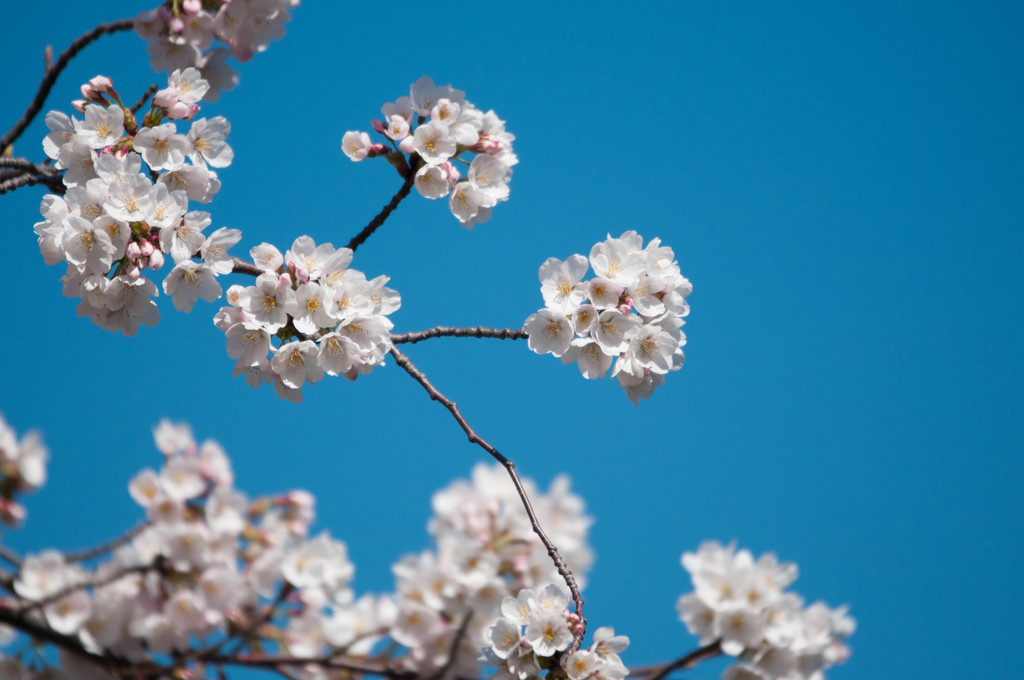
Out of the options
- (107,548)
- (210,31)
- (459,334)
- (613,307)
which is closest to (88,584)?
(107,548)

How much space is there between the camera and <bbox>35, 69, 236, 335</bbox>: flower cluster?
2.73 metres

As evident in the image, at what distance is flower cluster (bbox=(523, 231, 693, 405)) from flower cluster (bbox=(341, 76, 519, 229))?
48 centimetres

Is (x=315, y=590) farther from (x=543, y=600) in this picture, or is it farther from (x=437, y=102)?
(x=437, y=102)

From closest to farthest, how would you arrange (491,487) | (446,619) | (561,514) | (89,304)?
(446,619) < (89,304) < (491,487) < (561,514)

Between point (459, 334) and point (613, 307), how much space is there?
63cm

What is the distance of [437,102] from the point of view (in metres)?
3.23

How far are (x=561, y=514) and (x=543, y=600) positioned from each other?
1210 mm

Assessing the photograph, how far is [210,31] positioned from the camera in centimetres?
325

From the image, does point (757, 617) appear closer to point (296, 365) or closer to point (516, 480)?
point (516, 480)

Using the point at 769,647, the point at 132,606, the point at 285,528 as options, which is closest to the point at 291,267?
the point at 285,528

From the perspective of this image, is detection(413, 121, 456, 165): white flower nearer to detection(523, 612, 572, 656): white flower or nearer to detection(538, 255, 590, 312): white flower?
detection(538, 255, 590, 312): white flower

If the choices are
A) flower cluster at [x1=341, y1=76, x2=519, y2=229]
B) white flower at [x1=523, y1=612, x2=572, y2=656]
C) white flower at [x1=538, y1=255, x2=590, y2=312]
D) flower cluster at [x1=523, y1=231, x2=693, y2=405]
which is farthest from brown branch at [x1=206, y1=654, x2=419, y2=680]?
flower cluster at [x1=341, y1=76, x2=519, y2=229]

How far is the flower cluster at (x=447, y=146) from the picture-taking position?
315 cm

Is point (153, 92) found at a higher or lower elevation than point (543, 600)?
higher
